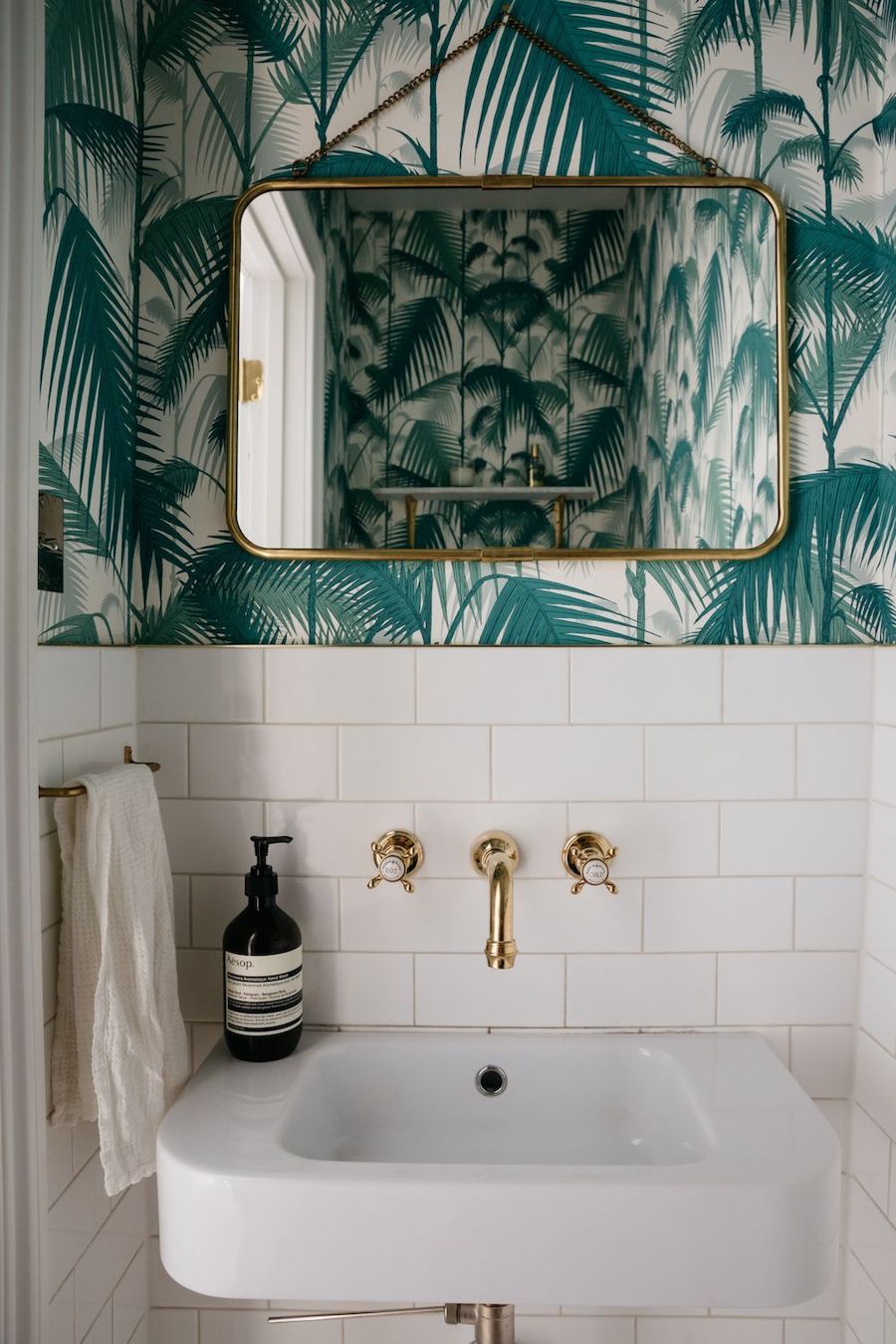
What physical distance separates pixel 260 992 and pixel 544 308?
939mm

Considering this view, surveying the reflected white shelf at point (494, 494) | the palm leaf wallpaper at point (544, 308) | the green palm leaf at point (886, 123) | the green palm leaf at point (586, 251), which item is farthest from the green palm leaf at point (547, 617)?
the green palm leaf at point (886, 123)

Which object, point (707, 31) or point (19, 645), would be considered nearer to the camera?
point (19, 645)

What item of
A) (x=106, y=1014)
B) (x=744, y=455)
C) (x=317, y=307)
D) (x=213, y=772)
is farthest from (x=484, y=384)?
(x=106, y=1014)

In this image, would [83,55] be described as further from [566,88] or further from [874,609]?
[874,609]

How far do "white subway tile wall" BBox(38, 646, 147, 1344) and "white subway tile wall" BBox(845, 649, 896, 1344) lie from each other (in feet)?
3.01

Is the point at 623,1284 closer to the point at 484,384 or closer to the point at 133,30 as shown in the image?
the point at 484,384

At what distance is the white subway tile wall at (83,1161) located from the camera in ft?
3.22

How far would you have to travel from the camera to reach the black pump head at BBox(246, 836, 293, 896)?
113cm

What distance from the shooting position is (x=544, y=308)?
3.96 ft

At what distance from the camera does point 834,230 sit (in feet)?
3.99

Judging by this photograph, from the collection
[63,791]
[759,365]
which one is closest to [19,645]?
[63,791]

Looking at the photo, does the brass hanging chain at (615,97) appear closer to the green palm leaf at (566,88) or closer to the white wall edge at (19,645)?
the green palm leaf at (566,88)

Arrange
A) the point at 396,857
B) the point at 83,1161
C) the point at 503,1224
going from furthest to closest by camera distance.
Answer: the point at 396,857, the point at 83,1161, the point at 503,1224

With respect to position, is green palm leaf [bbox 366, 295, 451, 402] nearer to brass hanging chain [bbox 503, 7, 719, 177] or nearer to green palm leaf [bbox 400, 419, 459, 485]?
green palm leaf [bbox 400, 419, 459, 485]
